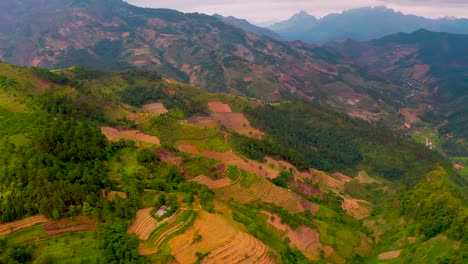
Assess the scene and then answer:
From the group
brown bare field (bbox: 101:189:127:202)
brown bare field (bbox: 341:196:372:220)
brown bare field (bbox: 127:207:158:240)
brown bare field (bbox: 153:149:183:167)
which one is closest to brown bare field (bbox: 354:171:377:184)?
brown bare field (bbox: 341:196:372:220)

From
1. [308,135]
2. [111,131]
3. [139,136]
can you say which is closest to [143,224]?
[139,136]

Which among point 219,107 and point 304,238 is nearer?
point 304,238

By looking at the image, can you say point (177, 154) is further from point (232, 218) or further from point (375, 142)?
point (375, 142)

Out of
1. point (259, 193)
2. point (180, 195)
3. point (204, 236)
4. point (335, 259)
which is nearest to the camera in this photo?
point (204, 236)

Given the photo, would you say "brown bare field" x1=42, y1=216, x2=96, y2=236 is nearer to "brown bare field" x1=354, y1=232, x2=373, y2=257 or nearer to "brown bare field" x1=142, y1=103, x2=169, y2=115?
"brown bare field" x1=354, y1=232, x2=373, y2=257

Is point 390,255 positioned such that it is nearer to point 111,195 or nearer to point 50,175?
point 111,195

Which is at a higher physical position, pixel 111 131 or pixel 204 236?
pixel 204 236

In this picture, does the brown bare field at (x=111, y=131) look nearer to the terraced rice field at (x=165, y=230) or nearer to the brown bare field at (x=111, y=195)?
the brown bare field at (x=111, y=195)

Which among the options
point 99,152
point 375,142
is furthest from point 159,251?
point 375,142

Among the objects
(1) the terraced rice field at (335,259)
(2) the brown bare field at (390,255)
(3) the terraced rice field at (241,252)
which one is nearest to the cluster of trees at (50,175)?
(3) the terraced rice field at (241,252)
